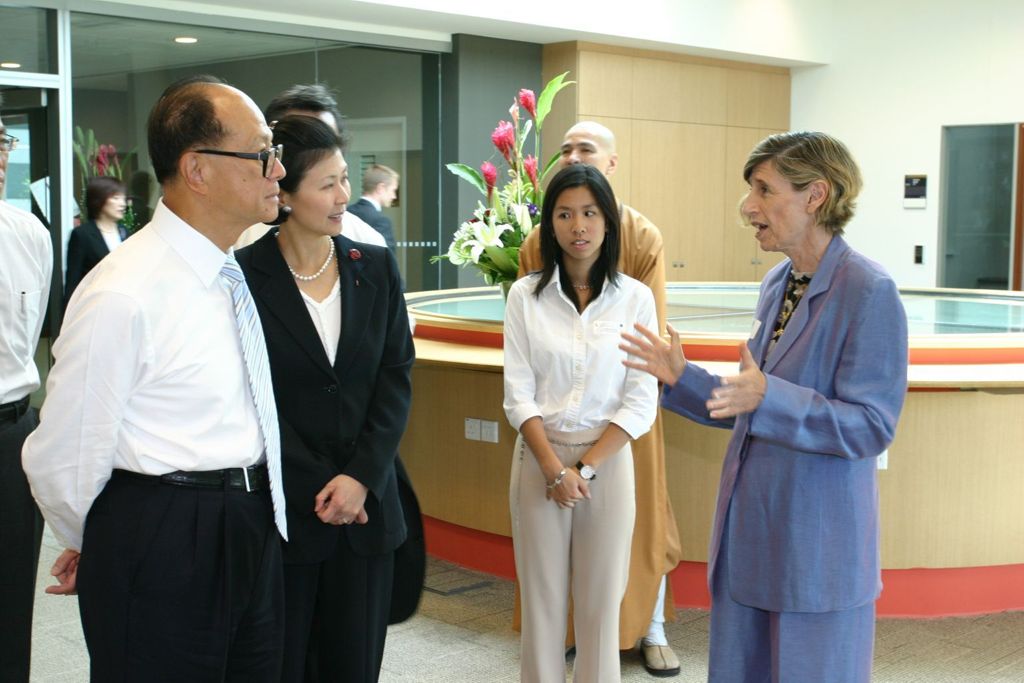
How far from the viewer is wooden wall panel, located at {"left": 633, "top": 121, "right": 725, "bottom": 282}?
12031 millimetres

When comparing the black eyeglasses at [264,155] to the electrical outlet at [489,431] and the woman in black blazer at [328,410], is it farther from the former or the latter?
the electrical outlet at [489,431]

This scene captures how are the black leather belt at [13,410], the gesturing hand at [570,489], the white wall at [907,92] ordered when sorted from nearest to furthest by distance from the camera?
the black leather belt at [13,410] → the gesturing hand at [570,489] → the white wall at [907,92]

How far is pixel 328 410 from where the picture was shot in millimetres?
2523

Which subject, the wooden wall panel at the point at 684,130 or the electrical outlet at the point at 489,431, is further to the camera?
the wooden wall panel at the point at 684,130

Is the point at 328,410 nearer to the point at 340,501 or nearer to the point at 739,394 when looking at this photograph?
the point at 340,501

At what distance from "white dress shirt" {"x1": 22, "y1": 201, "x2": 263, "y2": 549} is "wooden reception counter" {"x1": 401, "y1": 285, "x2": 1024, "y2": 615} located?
2374 mm

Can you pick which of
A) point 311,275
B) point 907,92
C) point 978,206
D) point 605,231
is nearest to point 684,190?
point 907,92

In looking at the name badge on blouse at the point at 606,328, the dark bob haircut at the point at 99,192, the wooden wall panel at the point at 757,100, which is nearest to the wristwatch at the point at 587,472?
the name badge on blouse at the point at 606,328

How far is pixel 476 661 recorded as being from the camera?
3.97 meters

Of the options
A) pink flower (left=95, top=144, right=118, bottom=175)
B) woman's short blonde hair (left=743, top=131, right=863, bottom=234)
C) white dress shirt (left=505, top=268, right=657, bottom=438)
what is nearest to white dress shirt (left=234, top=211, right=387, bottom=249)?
white dress shirt (left=505, top=268, right=657, bottom=438)

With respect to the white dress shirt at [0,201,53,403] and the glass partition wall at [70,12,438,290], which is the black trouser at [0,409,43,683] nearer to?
the white dress shirt at [0,201,53,403]

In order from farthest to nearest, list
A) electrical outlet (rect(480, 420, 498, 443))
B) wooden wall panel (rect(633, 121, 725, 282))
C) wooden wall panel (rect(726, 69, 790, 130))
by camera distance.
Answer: wooden wall panel (rect(726, 69, 790, 130))
wooden wall panel (rect(633, 121, 725, 282))
electrical outlet (rect(480, 420, 498, 443))

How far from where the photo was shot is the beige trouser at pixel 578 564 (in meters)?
3.19

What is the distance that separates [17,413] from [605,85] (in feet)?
30.1
